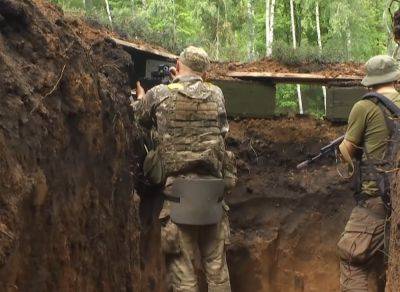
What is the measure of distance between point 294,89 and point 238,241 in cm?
1427

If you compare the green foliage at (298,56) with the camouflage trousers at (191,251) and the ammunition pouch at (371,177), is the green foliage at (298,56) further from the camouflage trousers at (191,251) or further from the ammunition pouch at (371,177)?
the ammunition pouch at (371,177)

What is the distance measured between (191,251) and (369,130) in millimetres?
1773

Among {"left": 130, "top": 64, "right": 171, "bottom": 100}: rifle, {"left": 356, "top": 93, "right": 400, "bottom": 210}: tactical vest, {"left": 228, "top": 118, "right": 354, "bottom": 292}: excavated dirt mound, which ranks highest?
{"left": 130, "top": 64, "right": 171, "bottom": 100}: rifle

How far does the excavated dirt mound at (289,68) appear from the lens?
8.66m

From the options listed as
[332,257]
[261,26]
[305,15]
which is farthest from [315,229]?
[261,26]

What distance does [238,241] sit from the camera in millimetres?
7730

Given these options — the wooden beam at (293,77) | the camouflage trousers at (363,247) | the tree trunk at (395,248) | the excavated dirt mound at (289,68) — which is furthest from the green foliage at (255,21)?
the tree trunk at (395,248)

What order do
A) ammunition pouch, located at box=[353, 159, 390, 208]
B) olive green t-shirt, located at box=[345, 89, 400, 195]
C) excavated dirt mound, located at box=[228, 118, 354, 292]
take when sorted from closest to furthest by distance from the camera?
ammunition pouch, located at box=[353, 159, 390, 208] < olive green t-shirt, located at box=[345, 89, 400, 195] < excavated dirt mound, located at box=[228, 118, 354, 292]

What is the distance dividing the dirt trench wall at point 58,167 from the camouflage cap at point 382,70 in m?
2.02

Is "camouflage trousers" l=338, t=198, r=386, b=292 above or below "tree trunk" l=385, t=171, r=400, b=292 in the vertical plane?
below

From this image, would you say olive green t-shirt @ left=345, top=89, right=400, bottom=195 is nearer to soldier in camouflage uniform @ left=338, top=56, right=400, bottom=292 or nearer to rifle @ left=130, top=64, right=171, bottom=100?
soldier in camouflage uniform @ left=338, top=56, right=400, bottom=292

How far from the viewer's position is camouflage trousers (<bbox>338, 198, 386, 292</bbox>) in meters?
4.79

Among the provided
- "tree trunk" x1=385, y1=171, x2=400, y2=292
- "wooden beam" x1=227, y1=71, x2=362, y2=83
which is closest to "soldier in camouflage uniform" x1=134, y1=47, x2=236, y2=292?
"tree trunk" x1=385, y1=171, x2=400, y2=292

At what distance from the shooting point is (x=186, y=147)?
515 cm
